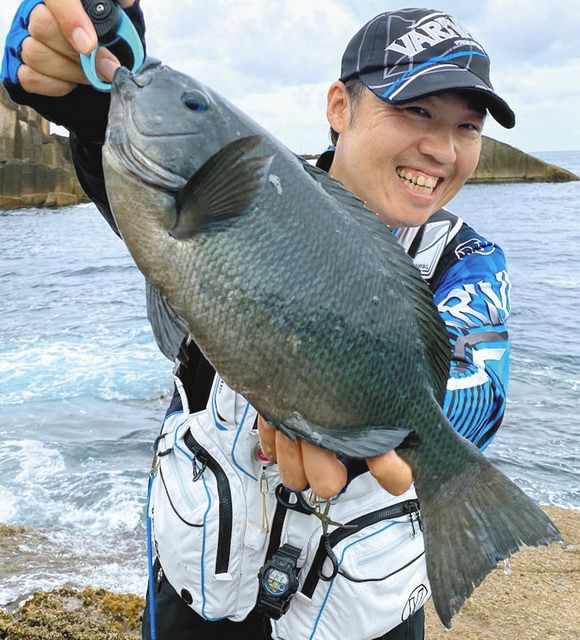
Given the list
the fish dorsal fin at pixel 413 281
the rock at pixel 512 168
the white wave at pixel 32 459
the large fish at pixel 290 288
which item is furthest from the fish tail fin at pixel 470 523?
the rock at pixel 512 168

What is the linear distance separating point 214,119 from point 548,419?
26.2 ft

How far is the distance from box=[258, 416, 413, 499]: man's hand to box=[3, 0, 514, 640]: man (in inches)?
0.5

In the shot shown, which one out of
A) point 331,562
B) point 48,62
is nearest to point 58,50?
point 48,62

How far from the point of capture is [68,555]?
5168 mm

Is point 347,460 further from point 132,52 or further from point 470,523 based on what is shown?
point 132,52

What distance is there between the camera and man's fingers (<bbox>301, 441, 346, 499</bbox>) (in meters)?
1.72

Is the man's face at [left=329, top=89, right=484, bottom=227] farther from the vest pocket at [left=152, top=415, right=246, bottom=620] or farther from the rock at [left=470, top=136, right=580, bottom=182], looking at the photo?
the rock at [left=470, top=136, right=580, bottom=182]

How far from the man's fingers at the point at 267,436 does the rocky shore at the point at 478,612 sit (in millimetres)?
2310

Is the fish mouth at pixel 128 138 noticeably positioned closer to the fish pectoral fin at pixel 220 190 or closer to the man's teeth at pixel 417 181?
the fish pectoral fin at pixel 220 190

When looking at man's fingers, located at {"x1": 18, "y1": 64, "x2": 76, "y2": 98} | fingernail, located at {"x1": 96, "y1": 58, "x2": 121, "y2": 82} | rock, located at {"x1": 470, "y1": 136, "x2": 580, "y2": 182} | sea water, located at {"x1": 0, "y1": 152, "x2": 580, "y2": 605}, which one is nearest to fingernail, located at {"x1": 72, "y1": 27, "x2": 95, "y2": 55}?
fingernail, located at {"x1": 96, "y1": 58, "x2": 121, "y2": 82}

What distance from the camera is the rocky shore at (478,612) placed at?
12.0 feet

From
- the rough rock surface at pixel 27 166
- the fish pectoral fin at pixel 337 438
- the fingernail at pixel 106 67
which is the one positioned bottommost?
the rough rock surface at pixel 27 166

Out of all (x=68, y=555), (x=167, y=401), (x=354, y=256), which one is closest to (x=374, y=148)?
(x=354, y=256)

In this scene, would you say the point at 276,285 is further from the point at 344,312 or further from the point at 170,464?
the point at 170,464
